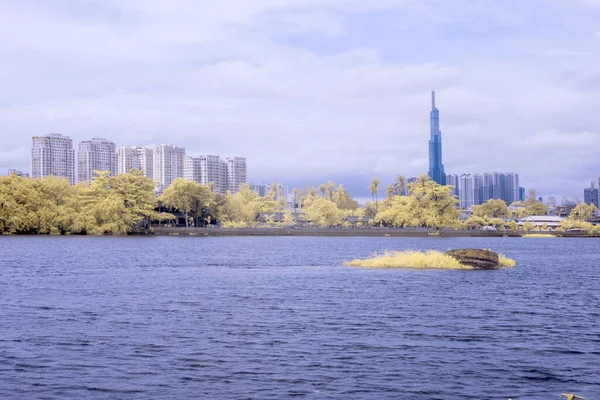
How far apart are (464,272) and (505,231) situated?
136 m

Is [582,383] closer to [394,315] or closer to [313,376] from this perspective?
[313,376]

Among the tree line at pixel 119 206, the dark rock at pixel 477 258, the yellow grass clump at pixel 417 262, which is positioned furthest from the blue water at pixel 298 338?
the tree line at pixel 119 206

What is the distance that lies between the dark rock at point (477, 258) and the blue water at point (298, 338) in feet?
30.2

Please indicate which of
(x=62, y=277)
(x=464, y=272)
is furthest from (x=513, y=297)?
(x=62, y=277)

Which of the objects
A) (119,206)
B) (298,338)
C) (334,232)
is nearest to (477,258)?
(298,338)

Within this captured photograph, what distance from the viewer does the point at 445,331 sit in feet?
108

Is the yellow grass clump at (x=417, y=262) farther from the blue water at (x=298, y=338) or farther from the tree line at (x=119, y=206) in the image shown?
the tree line at (x=119, y=206)

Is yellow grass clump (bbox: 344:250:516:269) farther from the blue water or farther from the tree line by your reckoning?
the tree line

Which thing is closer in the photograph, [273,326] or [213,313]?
[273,326]

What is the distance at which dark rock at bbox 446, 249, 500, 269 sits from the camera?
67688mm

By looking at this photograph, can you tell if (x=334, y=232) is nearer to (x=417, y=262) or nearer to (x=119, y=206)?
(x=119, y=206)

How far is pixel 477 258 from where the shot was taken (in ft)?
222

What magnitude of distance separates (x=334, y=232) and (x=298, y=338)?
162153 millimetres

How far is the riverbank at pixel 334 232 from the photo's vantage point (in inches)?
7101
